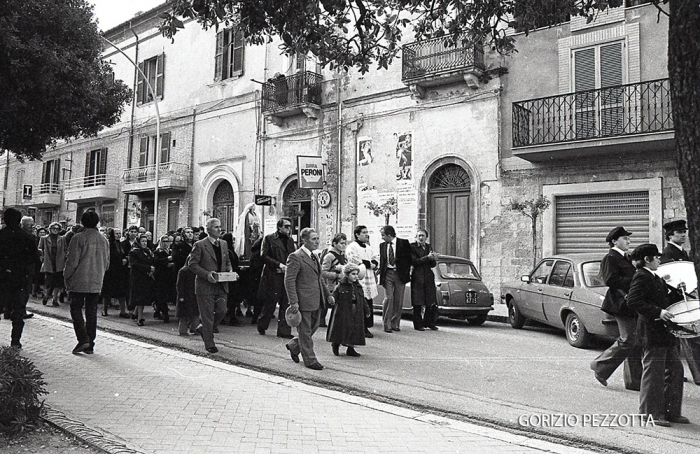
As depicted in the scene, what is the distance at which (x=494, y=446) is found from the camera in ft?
16.0

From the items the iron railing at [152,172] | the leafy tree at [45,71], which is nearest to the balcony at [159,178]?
the iron railing at [152,172]

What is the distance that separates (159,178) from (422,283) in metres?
19.1

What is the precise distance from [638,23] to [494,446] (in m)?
14.3

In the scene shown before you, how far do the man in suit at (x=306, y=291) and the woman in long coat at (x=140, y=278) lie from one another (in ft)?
15.6

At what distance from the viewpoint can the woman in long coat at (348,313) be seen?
27.2ft

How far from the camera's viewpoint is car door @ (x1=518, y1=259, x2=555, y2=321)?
11250mm

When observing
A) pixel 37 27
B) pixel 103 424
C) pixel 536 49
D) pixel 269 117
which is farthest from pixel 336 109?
pixel 103 424

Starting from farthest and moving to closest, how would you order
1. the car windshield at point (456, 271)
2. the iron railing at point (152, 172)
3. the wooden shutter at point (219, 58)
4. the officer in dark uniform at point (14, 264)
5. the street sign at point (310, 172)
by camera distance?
1. the iron railing at point (152, 172)
2. the wooden shutter at point (219, 58)
3. the street sign at point (310, 172)
4. the car windshield at point (456, 271)
5. the officer in dark uniform at point (14, 264)

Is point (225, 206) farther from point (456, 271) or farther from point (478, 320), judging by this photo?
point (478, 320)

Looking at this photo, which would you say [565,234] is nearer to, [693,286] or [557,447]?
[693,286]

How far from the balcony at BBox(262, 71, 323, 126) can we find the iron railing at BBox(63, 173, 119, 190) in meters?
11.4

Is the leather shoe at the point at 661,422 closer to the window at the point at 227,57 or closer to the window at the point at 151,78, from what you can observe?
the window at the point at 227,57

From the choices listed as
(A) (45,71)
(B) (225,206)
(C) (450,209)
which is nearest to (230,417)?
(A) (45,71)

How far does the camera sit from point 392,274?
1097cm
